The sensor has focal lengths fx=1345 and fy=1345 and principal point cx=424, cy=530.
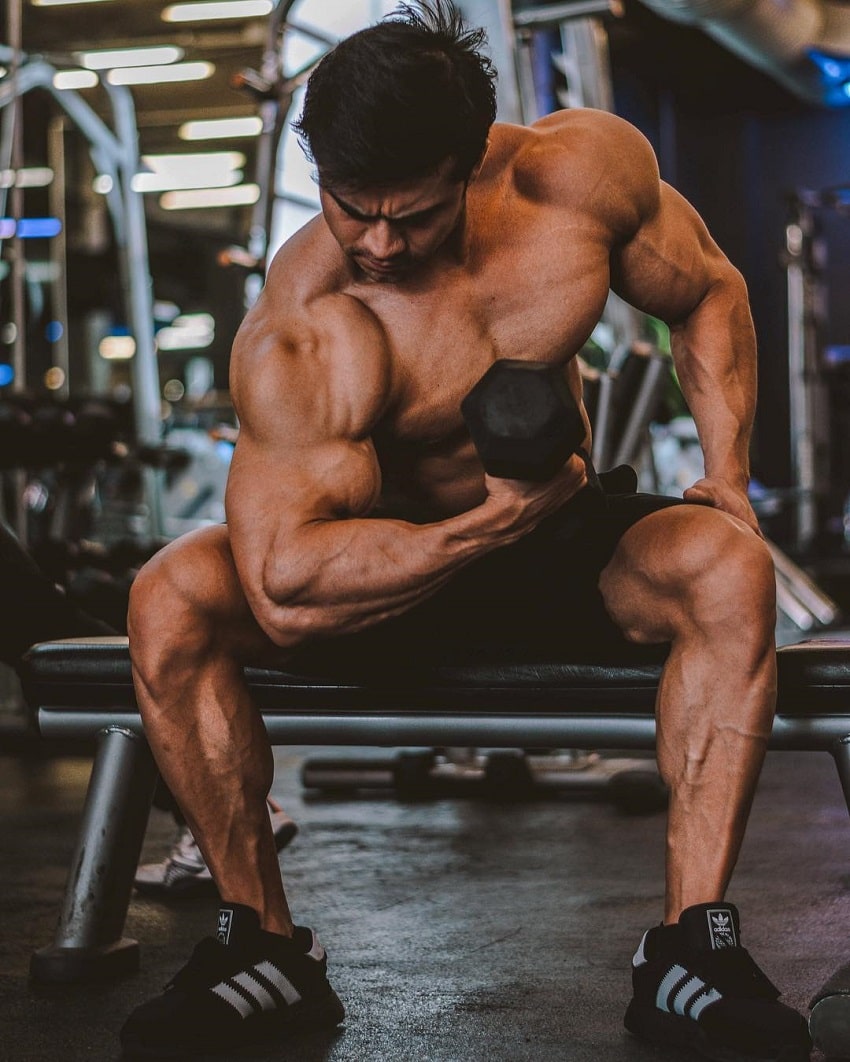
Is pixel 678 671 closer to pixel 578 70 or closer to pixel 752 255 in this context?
pixel 578 70

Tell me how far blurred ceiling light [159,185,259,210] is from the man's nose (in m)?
10.8

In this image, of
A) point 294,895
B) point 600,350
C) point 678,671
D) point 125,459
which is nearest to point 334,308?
point 678,671

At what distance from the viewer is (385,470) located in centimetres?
165

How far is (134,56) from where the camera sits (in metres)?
9.30

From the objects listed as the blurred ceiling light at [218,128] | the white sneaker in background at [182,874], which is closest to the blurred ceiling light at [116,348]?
the blurred ceiling light at [218,128]

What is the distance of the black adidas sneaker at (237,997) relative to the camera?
4.52 ft

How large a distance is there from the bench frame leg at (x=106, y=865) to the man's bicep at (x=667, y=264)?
85 centimetres

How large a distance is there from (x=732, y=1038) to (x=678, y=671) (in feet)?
1.21

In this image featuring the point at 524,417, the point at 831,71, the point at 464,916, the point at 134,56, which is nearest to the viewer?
the point at 524,417

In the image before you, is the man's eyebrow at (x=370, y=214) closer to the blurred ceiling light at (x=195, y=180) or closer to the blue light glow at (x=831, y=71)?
the blue light glow at (x=831, y=71)

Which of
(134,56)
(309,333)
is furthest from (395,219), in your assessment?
(134,56)

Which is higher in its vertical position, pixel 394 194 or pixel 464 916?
pixel 394 194

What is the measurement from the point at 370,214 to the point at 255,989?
83cm

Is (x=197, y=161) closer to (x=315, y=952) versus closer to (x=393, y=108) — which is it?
(x=393, y=108)
